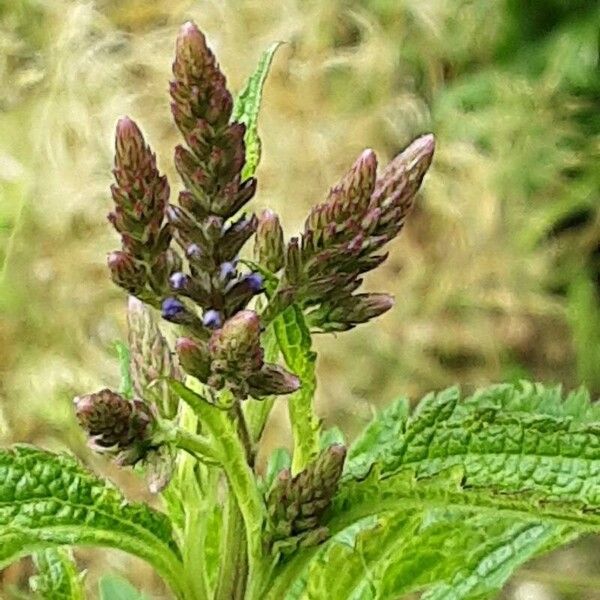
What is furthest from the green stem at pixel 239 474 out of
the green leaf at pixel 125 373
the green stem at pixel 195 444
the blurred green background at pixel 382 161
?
the blurred green background at pixel 382 161

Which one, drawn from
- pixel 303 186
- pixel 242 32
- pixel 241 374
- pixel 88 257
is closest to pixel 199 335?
pixel 241 374

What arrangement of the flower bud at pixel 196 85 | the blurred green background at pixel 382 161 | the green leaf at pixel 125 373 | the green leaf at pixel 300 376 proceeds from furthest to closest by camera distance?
the blurred green background at pixel 382 161, the green leaf at pixel 125 373, the green leaf at pixel 300 376, the flower bud at pixel 196 85

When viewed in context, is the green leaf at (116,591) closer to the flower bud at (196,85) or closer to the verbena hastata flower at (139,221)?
the verbena hastata flower at (139,221)

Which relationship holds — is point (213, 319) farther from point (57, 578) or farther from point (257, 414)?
point (57, 578)

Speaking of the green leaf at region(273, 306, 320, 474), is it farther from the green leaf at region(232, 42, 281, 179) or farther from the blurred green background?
the blurred green background

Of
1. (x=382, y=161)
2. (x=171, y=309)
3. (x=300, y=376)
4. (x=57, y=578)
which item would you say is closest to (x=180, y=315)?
(x=171, y=309)
